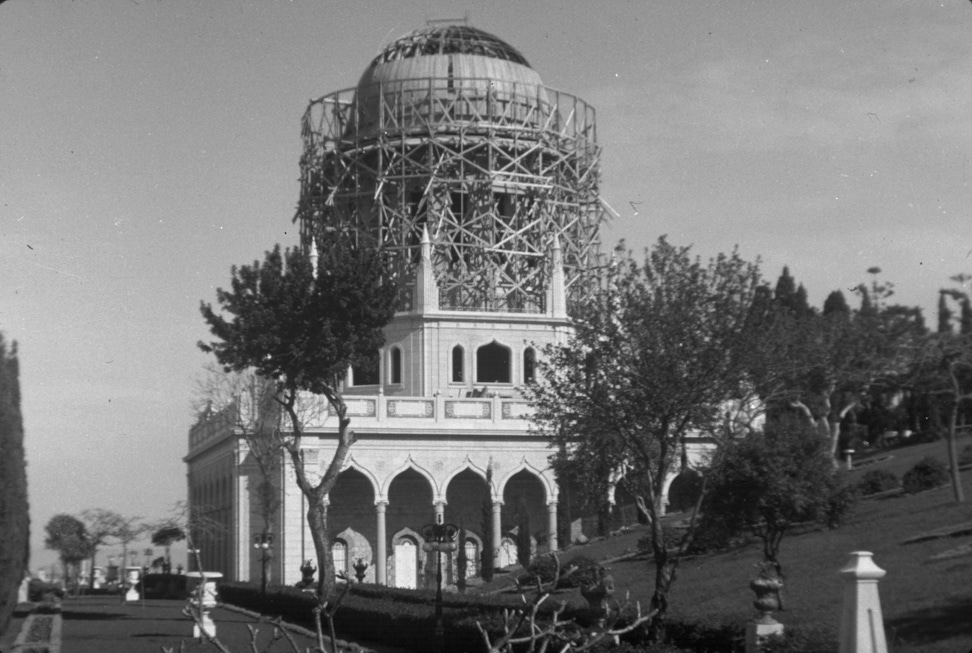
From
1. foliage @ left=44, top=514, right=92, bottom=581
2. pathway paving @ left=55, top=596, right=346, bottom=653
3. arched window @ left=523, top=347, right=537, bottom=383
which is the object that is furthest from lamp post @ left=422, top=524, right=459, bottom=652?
foliage @ left=44, top=514, right=92, bottom=581

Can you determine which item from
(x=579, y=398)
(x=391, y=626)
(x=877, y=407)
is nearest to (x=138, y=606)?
(x=391, y=626)

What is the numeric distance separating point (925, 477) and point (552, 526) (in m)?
20.8

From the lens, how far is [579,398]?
2866 cm

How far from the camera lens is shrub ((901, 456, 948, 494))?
3788 cm

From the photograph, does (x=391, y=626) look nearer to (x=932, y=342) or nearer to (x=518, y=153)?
(x=932, y=342)

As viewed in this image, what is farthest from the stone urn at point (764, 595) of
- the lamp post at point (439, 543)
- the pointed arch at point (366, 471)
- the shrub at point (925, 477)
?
the pointed arch at point (366, 471)

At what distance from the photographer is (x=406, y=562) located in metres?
58.3

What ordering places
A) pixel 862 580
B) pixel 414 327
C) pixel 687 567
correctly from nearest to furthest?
pixel 862 580 < pixel 687 567 < pixel 414 327

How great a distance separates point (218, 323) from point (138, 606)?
36.3ft

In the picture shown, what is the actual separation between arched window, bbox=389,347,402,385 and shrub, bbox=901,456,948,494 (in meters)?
28.0

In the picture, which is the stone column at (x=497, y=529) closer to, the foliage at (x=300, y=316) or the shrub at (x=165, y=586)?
the shrub at (x=165, y=586)

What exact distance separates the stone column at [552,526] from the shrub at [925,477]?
19.4 metres

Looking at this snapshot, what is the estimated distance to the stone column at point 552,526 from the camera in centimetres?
5559

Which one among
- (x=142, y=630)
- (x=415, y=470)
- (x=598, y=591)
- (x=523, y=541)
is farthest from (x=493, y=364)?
(x=598, y=591)
